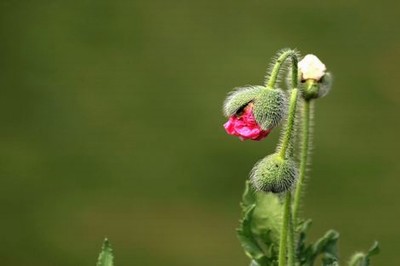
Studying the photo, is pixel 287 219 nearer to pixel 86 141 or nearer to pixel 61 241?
pixel 61 241

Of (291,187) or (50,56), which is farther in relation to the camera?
(50,56)

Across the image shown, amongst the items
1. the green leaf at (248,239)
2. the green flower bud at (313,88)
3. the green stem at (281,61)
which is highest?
the green flower bud at (313,88)

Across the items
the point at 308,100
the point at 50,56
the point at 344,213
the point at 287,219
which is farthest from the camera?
the point at 50,56

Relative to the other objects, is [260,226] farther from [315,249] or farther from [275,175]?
[275,175]

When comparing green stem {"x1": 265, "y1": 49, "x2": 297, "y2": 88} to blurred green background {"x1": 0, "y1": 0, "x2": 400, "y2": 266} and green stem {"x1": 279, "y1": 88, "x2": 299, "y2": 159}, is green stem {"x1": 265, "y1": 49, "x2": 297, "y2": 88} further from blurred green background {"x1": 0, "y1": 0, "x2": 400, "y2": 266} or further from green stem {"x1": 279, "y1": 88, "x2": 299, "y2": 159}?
blurred green background {"x1": 0, "y1": 0, "x2": 400, "y2": 266}

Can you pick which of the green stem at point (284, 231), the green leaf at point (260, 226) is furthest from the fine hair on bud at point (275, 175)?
the green leaf at point (260, 226)

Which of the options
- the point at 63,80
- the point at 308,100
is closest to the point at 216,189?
the point at 63,80

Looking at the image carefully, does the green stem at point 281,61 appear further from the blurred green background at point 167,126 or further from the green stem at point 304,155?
the blurred green background at point 167,126

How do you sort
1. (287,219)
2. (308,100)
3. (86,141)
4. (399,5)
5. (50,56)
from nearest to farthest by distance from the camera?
(287,219) → (308,100) → (86,141) → (50,56) → (399,5)
